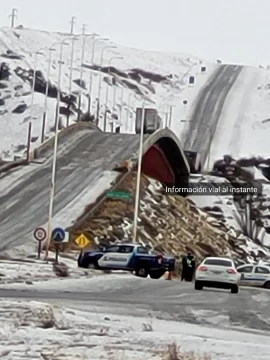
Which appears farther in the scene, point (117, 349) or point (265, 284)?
point (265, 284)

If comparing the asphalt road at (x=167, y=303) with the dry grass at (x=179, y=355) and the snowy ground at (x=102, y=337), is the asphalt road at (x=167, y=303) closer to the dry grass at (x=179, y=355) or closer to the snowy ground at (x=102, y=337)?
the snowy ground at (x=102, y=337)

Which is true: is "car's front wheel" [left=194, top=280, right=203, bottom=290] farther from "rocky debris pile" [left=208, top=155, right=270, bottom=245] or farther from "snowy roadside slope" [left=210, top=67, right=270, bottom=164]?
"snowy roadside slope" [left=210, top=67, right=270, bottom=164]

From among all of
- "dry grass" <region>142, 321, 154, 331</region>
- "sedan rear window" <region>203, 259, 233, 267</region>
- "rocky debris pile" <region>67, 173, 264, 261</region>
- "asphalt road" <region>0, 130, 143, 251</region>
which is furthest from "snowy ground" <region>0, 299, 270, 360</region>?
"rocky debris pile" <region>67, 173, 264, 261</region>

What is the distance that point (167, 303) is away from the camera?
23.3 metres

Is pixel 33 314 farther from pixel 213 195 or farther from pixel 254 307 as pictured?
pixel 213 195

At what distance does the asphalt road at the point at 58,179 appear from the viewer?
5650cm

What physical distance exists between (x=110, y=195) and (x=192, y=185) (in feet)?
79.0

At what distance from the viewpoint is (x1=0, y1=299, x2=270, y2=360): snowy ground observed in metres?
12.1

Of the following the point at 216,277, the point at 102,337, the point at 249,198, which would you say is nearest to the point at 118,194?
the point at 216,277

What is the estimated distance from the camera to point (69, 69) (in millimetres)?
122562

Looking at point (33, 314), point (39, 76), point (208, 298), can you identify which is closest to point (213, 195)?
point (39, 76)

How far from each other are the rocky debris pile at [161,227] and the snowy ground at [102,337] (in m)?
37.1

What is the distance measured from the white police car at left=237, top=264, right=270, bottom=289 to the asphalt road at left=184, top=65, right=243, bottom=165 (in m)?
58.7

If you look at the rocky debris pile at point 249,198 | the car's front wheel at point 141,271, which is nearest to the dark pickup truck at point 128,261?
the car's front wheel at point 141,271
